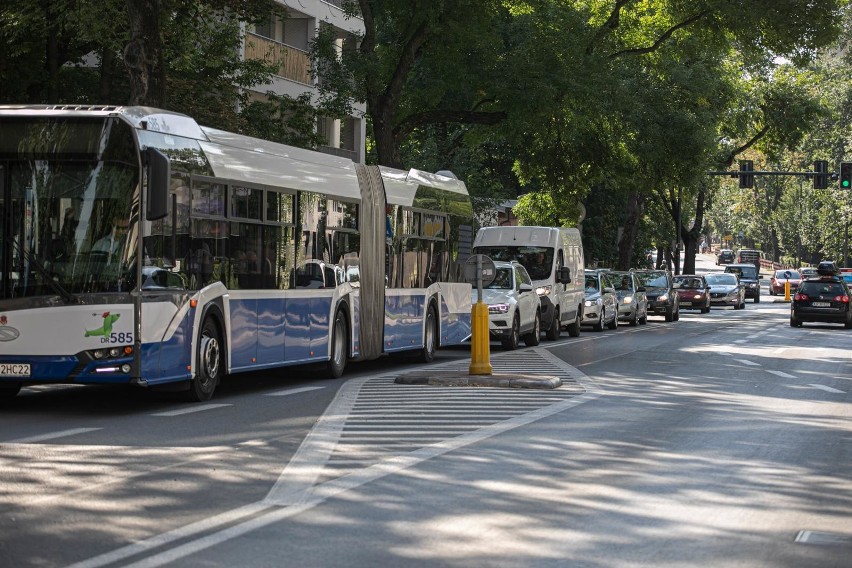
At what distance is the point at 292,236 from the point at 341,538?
12.0 meters

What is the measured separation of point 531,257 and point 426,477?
25376 mm

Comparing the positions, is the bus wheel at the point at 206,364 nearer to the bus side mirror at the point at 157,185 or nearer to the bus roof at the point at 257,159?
the bus roof at the point at 257,159

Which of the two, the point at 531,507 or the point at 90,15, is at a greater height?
the point at 90,15

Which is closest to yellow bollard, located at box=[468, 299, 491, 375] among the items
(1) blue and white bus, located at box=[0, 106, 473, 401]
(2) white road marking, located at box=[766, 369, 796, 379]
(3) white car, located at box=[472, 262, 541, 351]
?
(1) blue and white bus, located at box=[0, 106, 473, 401]

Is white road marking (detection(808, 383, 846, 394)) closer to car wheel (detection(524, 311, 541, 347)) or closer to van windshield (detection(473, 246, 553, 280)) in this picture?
car wheel (detection(524, 311, 541, 347))

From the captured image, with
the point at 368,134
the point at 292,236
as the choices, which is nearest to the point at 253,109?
the point at 292,236

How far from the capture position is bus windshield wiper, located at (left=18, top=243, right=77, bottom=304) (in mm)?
15234

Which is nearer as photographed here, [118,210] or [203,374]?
[118,210]

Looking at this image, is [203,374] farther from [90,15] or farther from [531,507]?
[90,15]

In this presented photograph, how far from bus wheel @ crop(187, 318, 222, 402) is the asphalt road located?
27 centimetres

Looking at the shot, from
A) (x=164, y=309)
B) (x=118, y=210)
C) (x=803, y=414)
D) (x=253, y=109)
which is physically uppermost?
(x=253, y=109)

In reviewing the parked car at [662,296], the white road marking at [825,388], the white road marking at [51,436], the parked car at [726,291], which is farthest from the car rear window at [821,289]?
the white road marking at [51,436]

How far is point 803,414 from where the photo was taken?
662 inches

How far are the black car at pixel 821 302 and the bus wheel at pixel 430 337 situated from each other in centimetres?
2338
